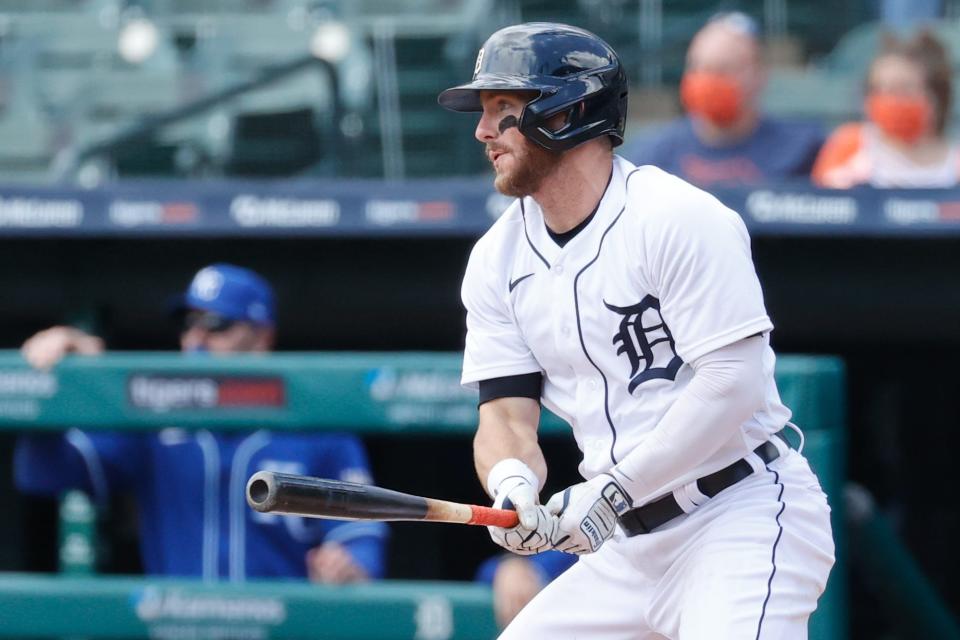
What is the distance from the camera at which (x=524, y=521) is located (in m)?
2.79

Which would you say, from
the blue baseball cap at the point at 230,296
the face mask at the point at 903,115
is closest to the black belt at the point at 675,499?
the blue baseball cap at the point at 230,296

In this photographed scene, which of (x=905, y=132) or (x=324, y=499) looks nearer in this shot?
(x=324, y=499)

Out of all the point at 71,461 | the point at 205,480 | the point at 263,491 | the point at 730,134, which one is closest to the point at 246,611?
the point at 205,480

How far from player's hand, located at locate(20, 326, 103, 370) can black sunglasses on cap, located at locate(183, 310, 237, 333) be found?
0.28m

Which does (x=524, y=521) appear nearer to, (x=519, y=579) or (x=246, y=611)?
(x=519, y=579)

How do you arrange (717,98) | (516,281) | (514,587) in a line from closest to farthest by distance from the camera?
(516,281) → (514,587) → (717,98)

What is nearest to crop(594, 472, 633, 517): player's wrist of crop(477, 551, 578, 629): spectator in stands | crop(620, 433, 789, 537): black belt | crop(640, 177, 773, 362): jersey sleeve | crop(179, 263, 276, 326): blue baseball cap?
crop(620, 433, 789, 537): black belt

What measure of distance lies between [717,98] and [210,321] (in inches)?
68.1

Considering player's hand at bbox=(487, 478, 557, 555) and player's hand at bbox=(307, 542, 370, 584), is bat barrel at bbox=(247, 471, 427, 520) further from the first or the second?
player's hand at bbox=(307, 542, 370, 584)

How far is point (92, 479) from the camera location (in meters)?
4.41

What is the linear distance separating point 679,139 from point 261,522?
5.99 ft

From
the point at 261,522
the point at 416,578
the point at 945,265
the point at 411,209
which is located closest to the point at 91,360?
the point at 261,522

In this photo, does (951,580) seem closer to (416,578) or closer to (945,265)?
(945,265)

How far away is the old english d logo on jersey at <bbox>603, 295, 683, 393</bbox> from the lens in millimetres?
2881
